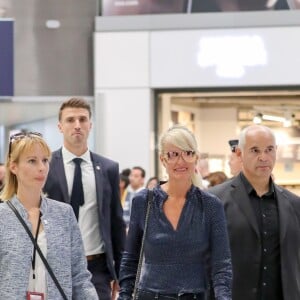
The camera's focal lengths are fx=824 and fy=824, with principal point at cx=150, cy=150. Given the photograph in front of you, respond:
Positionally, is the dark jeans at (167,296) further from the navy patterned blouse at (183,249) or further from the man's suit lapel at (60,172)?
the man's suit lapel at (60,172)

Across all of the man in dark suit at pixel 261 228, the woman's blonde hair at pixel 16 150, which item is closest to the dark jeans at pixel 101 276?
the man in dark suit at pixel 261 228

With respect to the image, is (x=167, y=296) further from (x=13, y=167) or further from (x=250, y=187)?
(x=250, y=187)

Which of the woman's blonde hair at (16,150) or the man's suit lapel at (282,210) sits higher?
the woman's blonde hair at (16,150)

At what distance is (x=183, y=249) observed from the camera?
13.0ft

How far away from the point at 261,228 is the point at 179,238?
Result: 788 millimetres

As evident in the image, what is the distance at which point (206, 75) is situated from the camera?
14.0 meters

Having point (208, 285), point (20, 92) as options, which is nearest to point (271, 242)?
point (208, 285)

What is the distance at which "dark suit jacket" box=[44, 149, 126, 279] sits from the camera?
5562 millimetres

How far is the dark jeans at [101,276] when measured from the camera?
555cm

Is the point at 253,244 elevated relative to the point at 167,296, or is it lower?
elevated

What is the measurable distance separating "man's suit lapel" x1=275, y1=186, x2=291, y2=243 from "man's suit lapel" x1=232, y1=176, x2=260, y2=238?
14cm

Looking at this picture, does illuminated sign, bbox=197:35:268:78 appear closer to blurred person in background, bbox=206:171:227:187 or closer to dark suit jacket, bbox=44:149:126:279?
blurred person in background, bbox=206:171:227:187

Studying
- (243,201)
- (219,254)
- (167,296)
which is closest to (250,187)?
(243,201)

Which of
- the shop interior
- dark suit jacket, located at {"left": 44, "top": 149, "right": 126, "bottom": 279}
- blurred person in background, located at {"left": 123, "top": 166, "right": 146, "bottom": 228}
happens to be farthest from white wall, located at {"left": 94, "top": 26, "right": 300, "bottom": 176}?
dark suit jacket, located at {"left": 44, "top": 149, "right": 126, "bottom": 279}
